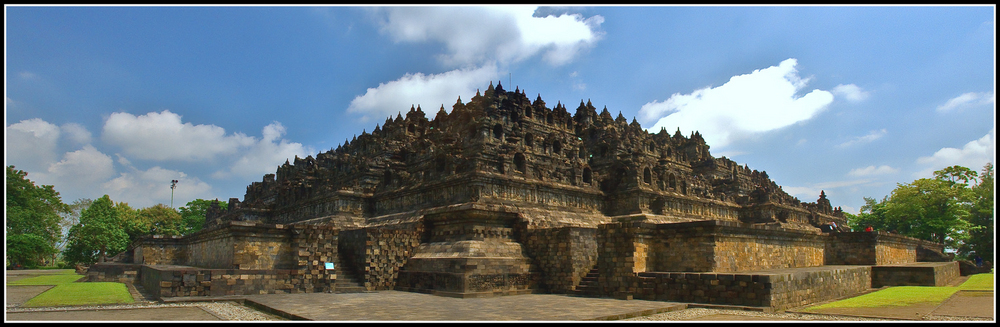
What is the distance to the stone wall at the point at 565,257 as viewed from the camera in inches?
806

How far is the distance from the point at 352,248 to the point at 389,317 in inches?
417

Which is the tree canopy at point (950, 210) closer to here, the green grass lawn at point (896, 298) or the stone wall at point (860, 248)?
the stone wall at point (860, 248)

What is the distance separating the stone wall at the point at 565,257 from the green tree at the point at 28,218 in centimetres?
4152

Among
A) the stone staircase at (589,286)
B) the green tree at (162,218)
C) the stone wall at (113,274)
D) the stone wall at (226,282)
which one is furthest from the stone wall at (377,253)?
the green tree at (162,218)

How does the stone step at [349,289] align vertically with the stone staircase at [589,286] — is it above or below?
below

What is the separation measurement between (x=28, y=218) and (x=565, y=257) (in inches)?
1791

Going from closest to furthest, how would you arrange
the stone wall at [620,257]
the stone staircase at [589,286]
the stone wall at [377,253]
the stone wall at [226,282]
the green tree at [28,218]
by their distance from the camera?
the stone wall at [226,282] → the stone wall at [620,257] → the stone staircase at [589,286] → the stone wall at [377,253] → the green tree at [28,218]

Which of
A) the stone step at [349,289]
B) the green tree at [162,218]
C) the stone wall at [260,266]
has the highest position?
the green tree at [162,218]

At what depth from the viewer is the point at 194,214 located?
69500 millimetres

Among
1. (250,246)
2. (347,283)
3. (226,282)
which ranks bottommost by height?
(347,283)

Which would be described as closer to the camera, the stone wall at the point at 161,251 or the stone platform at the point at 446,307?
the stone platform at the point at 446,307

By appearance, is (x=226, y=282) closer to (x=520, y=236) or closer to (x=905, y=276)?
(x=520, y=236)

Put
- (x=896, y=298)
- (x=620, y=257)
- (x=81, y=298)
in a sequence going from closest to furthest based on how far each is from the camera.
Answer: (x=81, y=298)
(x=896, y=298)
(x=620, y=257)

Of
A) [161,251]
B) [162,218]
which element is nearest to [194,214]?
[162,218]
